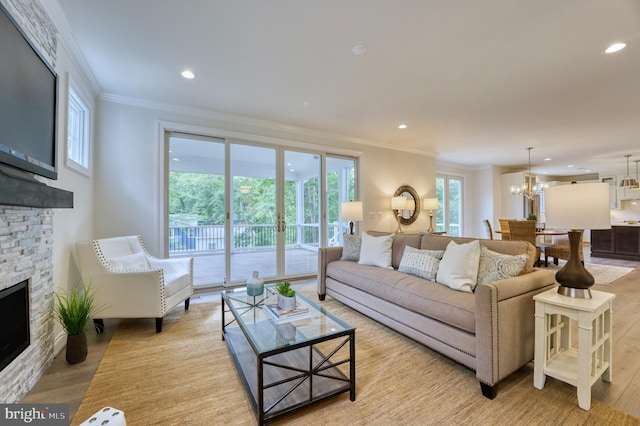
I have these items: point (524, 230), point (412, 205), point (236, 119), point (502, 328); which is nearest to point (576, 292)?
→ point (502, 328)

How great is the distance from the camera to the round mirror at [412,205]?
5848 mm

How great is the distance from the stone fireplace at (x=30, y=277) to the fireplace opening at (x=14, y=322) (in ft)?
0.12

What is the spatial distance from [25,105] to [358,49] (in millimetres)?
2389

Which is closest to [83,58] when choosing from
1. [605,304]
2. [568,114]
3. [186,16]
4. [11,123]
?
[186,16]

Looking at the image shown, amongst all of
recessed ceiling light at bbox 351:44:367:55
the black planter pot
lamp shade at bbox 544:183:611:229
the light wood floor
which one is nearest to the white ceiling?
recessed ceiling light at bbox 351:44:367:55

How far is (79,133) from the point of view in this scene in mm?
2994

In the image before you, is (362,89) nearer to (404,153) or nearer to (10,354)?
(404,153)

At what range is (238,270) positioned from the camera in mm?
4219

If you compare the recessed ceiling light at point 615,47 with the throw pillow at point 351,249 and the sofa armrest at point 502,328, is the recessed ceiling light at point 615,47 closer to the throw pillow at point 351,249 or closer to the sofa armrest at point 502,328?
the sofa armrest at point 502,328

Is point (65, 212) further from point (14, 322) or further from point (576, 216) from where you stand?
point (576, 216)

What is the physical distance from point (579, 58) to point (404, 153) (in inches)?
137

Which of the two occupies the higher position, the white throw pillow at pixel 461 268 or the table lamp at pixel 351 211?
the table lamp at pixel 351 211

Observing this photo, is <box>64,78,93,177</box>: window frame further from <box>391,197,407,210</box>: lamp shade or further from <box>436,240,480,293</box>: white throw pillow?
<box>391,197,407,210</box>: lamp shade

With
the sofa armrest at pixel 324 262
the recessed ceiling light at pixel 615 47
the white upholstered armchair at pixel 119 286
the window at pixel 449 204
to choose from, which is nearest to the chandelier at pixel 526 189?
the window at pixel 449 204
